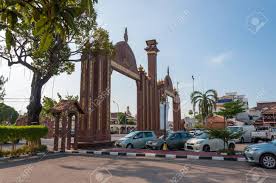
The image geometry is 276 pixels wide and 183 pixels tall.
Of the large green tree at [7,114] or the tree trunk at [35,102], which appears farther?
the large green tree at [7,114]

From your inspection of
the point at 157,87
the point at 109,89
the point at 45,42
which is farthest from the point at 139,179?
the point at 157,87

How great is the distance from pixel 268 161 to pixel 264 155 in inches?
10.0

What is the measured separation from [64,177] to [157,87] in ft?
95.1

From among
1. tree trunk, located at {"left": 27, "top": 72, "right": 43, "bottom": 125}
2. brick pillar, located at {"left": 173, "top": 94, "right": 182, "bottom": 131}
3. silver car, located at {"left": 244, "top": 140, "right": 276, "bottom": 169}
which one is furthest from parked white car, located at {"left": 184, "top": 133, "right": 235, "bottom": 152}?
brick pillar, located at {"left": 173, "top": 94, "right": 182, "bottom": 131}

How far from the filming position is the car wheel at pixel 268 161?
10383mm

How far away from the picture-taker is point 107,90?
22.8 m

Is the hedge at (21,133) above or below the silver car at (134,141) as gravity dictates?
above

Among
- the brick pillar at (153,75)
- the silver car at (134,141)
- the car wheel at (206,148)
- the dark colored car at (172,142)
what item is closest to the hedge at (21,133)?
the silver car at (134,141)

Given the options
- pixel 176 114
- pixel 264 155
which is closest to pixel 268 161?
pixel 264 155

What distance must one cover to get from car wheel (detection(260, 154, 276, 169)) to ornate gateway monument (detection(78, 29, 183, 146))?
12.5 meters

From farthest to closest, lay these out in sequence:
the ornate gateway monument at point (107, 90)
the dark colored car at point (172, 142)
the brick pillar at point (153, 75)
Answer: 1. the brick pillar at point (153, 75)
2. the ornate gateway monument at point (107, 90)
3. the dark colored car at point (172, 142)

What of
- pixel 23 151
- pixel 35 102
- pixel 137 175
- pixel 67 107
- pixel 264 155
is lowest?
pixel 137 175

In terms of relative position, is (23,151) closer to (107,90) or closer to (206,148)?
(107,90)

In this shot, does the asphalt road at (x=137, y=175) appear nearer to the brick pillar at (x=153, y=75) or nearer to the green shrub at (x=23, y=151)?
the green shrub at (x=23, y=151)
